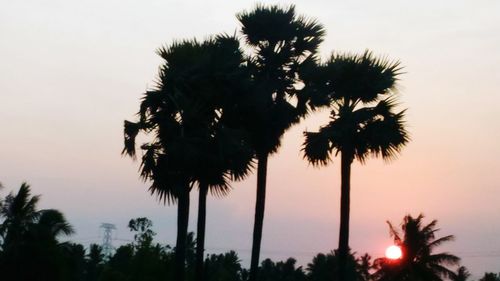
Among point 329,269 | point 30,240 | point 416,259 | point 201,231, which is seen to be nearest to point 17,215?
point 30,240

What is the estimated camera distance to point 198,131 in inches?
1319

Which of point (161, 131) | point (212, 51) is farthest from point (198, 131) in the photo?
point (212, 51)

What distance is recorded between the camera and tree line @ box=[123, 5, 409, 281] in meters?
32.9

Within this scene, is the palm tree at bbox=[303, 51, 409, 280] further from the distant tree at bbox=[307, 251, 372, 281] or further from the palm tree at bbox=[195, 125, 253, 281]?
the distant tree at bbox=[307, 251, 372, 281]

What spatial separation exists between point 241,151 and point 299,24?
25.6ft

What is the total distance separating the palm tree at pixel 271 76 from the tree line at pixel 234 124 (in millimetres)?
56

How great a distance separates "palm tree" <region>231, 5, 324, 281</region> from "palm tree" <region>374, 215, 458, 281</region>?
26.1 metres

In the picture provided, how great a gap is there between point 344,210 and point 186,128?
21.2 ft

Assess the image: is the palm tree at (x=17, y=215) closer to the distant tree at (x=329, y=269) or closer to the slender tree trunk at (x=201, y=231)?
the slender tree trunk at (x=201, y=231)

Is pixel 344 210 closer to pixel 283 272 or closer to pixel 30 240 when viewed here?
pixel 30 240

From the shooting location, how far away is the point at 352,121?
3312 cm

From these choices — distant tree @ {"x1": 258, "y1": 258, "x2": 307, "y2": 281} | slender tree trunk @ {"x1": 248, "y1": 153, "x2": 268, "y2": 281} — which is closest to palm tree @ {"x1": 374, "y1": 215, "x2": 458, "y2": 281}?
slender tree trunk @ {"x1": 248, "y1": 153, "x2": 268, "y2": 281}

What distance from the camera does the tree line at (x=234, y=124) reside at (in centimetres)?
3291

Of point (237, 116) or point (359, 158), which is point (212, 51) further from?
point (359, 158)
